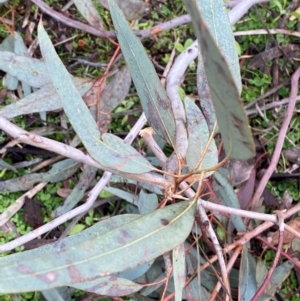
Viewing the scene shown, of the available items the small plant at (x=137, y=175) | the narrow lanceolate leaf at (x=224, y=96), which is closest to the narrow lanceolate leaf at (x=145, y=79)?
the small plant at (x=137, y=175)

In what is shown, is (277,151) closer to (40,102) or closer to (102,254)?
(40,102)

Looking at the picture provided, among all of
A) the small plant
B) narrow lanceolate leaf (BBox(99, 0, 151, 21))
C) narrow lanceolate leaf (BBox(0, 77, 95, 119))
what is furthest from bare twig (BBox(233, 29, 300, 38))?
narrow lanceolate leaf (BBox(0, 77, 95, 119))

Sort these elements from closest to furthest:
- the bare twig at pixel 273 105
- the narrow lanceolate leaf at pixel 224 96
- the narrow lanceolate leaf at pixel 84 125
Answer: the narrow lanceolate leaf at pixel 224 96, the narrow lanceolate leaf at pixel 84 125, the bare twig at pixel 273 105

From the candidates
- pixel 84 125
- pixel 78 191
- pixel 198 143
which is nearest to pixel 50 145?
pixel 84 125

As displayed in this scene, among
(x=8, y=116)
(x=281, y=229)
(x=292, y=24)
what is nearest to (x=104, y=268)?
(x=281, y=229)

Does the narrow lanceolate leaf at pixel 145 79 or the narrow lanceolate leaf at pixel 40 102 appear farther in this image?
the narrow lanceolate leaf at pixel 40 102

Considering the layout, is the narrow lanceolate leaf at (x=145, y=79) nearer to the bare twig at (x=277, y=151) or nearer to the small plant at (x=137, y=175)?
the small plant at (x=137, y=175)

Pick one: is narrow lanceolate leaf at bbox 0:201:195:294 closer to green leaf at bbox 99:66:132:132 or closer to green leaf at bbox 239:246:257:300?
green leaf at bbox 239:246:257:300
